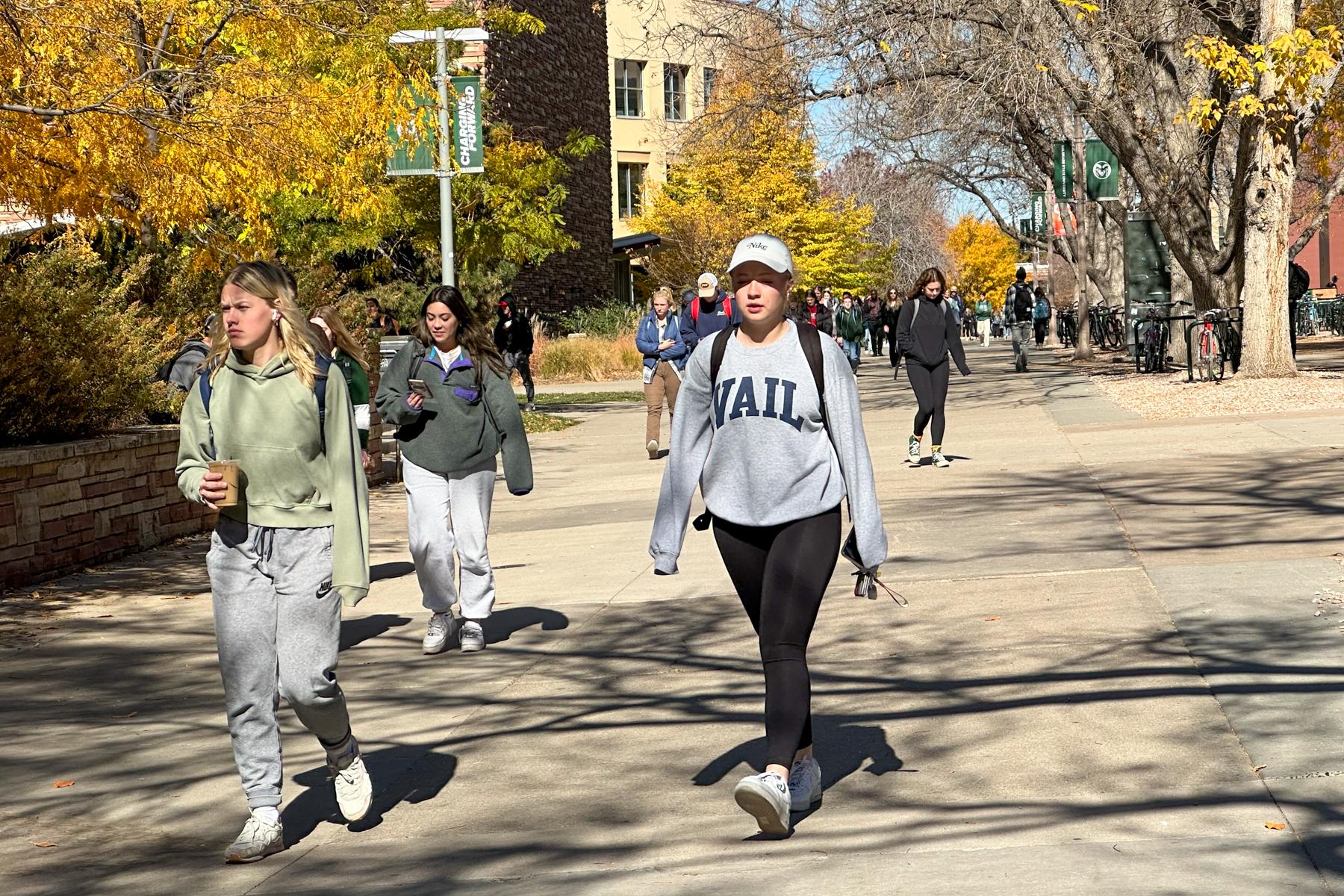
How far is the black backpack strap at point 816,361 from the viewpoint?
5.25m

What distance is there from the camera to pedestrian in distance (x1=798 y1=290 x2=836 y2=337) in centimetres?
3306

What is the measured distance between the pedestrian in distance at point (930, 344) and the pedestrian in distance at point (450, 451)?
7218 mm

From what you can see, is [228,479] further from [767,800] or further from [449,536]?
[449,536]

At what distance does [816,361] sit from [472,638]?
368 centimetres

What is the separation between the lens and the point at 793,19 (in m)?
21.3

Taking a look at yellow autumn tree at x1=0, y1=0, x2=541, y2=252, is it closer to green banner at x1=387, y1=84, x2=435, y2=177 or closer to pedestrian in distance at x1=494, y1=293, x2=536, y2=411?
green banner at x1=387, y1=84, x2=435, y2=177

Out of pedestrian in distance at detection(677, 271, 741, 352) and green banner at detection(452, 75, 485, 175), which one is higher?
green banner at detection(452, 75, 485, 175)

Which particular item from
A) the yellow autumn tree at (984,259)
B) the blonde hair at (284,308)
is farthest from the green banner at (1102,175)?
the yellow autumn tree at (984,259)

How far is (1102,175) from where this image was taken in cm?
2966

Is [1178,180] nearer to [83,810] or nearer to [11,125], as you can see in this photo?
[11,125]

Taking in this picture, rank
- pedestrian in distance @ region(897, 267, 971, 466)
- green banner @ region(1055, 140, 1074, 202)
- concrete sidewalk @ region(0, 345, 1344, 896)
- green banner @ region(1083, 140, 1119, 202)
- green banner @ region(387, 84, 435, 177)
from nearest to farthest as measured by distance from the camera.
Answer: concrete sidewalk @ region(0, 345, 1344, 896), pedestrian in distance @ region(897, 267, 971, 466), green banner @ region(387, 84, 435, 177), green banner @ region(1083, 140, 1119, 202), green banner @ region(1055, 140, 1074, 202)

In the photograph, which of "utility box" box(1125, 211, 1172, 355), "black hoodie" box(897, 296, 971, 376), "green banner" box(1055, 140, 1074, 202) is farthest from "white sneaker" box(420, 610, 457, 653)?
"utility box" box(1125, 211, 1172, 355)

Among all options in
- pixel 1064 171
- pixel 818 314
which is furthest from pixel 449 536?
pixel 818 314

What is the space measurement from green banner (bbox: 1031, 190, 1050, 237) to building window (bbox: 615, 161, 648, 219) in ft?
49.4
